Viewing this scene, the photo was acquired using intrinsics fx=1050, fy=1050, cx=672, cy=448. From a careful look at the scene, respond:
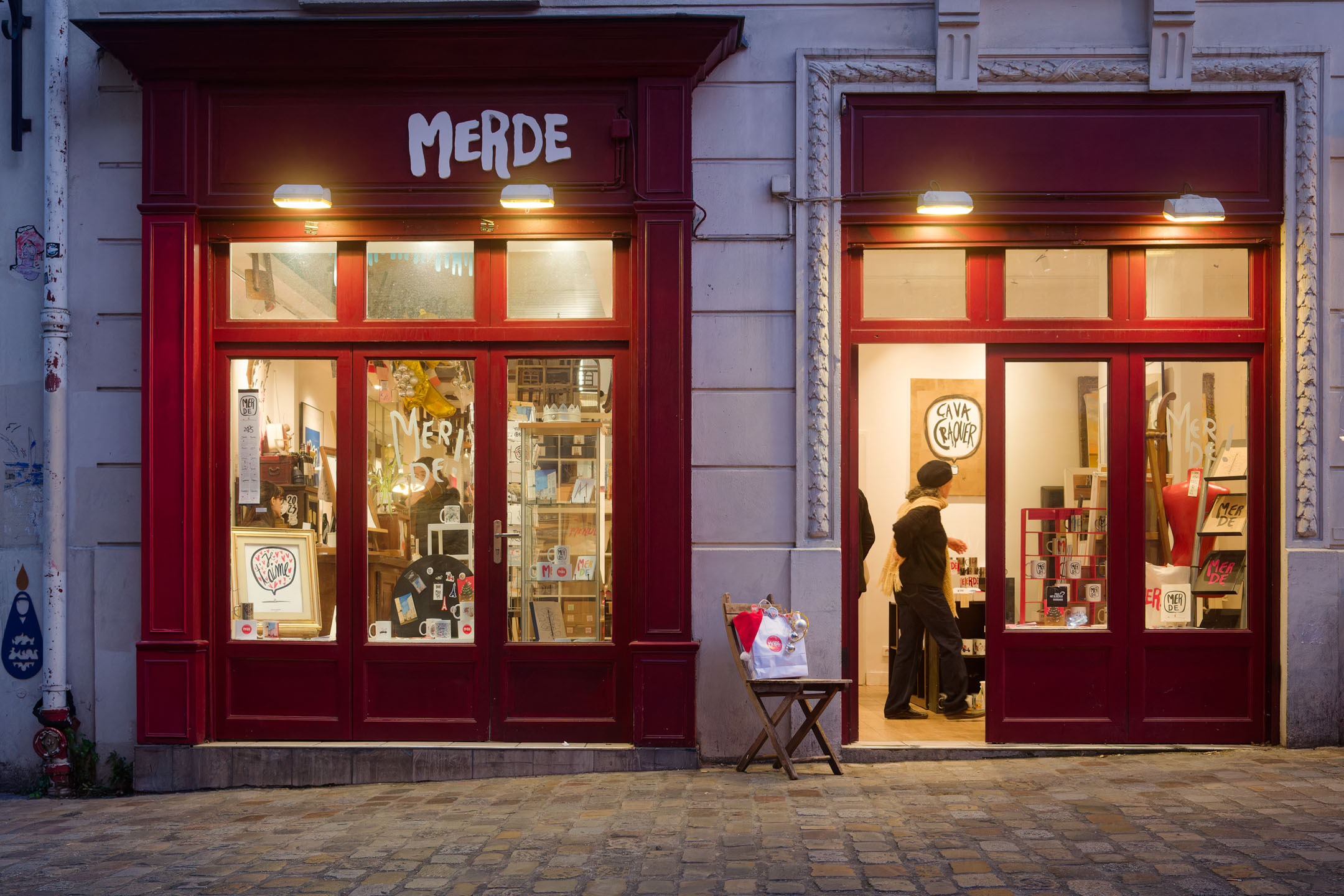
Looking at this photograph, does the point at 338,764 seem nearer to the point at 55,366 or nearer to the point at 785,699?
the point at 785,699

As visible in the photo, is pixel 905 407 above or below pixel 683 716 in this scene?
above

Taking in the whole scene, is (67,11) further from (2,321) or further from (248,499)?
(248,499)

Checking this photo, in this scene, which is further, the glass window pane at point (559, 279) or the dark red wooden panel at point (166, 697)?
the glass window pane at point (559, 279)

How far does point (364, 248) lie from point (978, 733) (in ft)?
17.2

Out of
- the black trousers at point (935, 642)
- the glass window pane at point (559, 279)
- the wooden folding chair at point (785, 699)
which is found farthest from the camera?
the black trousers at point (935, 642)

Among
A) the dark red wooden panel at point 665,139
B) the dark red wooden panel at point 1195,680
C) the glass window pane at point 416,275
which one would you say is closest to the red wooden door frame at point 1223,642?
the dark red wooden panel at point 1195,680

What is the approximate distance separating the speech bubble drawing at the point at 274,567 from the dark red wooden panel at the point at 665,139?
331 cm

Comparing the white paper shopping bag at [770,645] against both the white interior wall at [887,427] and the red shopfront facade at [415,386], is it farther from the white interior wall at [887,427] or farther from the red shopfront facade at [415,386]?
the white interior wall at [887,427]

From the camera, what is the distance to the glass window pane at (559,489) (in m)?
6.81

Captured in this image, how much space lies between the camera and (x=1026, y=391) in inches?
272

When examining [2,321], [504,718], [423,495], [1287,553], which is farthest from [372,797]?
[1287,553]

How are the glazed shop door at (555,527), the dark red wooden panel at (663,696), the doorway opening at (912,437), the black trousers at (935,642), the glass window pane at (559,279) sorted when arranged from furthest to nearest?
the doorway opening at (912,437) < the black trousers at (935,642) < the glass window pane at (559,279) < the glazed shop door at (555,527) < the dark red wooden panel at (663,696)

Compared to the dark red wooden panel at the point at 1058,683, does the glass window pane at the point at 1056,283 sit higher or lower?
higher

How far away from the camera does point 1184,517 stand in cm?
690
